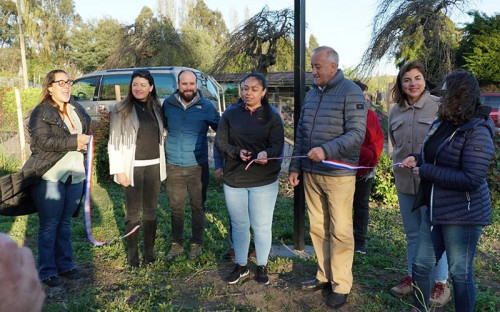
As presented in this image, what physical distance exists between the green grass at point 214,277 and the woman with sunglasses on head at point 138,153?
1.41 feet

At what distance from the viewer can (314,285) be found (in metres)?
3.68

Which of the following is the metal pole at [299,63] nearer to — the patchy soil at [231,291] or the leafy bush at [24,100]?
the patchy soil at [231,291]

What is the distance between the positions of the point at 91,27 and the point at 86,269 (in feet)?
139

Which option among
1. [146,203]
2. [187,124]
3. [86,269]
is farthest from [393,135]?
[86,269]

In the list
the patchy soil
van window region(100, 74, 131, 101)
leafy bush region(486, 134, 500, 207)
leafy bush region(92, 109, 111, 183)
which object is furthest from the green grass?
van window region(100, 74, 131, 101)

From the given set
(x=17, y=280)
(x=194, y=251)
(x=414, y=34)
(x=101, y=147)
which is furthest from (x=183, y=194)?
(x=414, y=34)

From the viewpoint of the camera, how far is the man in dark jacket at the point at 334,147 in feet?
10.9

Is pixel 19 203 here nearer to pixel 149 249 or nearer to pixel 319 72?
pixel 149 249

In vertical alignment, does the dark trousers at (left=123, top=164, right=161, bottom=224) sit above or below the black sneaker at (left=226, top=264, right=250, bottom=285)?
above

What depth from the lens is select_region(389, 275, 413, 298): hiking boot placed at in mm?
3568

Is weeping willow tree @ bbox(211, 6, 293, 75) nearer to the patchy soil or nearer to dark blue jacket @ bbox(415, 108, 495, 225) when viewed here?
the patchy soil

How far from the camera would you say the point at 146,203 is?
14.0 ft

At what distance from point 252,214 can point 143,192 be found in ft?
3.73

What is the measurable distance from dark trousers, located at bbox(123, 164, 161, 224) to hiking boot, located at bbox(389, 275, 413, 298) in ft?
7.72
